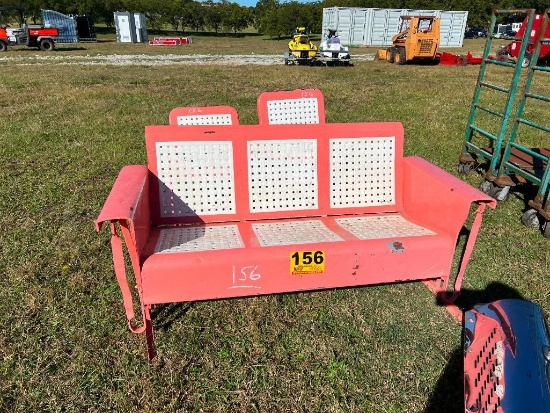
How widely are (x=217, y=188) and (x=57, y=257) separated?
166cm

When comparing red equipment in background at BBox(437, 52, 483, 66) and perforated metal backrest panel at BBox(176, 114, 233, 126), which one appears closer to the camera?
perforated metal backrest panel at BBox(176, 114, 233, 126)

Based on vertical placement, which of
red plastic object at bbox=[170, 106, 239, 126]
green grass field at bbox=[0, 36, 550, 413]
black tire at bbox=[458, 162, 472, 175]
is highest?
red plastic object at bbox=[170, 106, 239, 126]

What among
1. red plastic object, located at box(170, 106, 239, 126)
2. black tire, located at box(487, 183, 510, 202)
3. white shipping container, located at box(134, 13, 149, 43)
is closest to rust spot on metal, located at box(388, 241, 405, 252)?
red plastic object, located at box(170, 106, 239, 126)

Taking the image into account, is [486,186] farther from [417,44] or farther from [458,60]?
[458,60]

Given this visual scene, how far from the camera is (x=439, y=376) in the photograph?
2.70 meters

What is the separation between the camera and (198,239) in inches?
122

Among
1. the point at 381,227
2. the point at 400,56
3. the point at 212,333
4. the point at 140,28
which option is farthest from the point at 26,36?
the point at 381,227

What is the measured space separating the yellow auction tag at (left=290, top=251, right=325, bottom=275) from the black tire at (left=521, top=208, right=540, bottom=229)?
3.07 metres

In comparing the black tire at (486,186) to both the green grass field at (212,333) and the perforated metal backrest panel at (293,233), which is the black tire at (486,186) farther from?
the perforated metal backrest panel at (293,233)

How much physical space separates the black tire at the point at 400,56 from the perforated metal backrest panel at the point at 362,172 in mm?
18958

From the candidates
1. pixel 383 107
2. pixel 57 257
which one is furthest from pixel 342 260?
pixel 383 107

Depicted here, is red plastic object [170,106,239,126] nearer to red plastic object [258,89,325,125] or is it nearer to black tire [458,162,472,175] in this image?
red plastic object [258,89,325,125]

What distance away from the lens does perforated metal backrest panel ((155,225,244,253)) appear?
2.87 m

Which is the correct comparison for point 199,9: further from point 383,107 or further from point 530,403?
point 530,403
